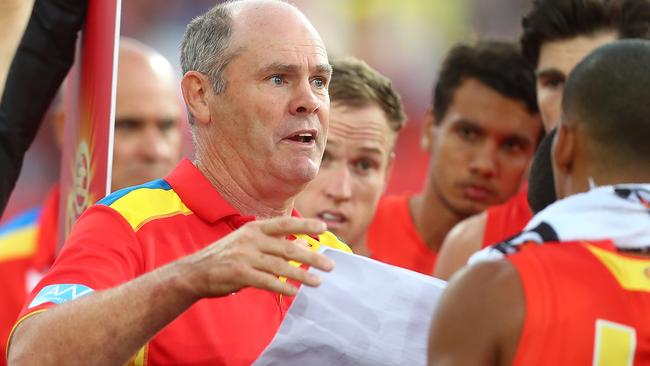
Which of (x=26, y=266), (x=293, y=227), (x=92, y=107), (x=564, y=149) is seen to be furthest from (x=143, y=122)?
(x=564, y=149)

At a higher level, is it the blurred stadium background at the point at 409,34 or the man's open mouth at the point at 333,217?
the blurred stadium background at the point at 409,34

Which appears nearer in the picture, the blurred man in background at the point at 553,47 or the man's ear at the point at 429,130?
the blurred man in background at the point at 553,47

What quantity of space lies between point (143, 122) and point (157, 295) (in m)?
2.81

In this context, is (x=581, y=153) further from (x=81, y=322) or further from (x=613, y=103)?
(x=81, y=322)

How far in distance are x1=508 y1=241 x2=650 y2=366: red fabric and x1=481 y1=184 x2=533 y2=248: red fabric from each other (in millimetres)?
2561

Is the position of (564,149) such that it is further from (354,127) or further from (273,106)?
(354,127)

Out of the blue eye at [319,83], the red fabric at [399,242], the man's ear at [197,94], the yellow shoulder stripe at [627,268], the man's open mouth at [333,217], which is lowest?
the red fabric at [399,242]

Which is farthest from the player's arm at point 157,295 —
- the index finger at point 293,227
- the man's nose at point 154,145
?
the man's nose at point 154,145

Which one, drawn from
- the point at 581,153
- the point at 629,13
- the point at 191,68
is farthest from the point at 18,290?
the point at 581,153

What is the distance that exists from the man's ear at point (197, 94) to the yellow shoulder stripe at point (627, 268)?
1180mm

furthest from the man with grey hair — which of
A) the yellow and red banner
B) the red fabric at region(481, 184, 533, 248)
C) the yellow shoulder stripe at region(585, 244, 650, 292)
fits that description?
the red fabric at region(481, 184, 533, 248)

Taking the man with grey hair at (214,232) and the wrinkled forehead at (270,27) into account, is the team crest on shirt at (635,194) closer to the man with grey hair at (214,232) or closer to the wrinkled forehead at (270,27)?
the man with grey hair at (214,232)

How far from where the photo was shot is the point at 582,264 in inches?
82.7

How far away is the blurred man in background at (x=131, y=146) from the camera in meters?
4.95
